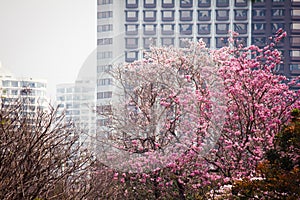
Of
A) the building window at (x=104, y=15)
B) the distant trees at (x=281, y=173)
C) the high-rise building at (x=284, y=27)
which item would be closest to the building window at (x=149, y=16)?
the building window at (x=104, y=15)

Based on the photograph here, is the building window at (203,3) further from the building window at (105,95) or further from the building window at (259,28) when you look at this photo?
the building window at (105,95)

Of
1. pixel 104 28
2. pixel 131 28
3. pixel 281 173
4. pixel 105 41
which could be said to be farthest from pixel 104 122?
pixel 131 28

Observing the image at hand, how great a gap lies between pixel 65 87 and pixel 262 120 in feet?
23.1

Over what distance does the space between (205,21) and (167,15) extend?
72cm

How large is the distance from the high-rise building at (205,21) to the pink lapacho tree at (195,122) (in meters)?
5.94

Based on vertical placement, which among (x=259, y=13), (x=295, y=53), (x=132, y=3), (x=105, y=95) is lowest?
(x=105, y=95)

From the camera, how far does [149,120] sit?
5.48 m

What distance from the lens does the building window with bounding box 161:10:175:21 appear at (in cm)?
1272

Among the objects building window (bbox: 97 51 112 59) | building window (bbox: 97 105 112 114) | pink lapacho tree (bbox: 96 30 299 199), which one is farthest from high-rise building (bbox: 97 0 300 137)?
pink lapacho tree (bbox: 96 30 299 199)

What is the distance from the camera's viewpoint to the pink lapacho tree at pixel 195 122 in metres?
5.01

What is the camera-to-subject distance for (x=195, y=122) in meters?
5.26

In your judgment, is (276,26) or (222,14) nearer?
(276,26)

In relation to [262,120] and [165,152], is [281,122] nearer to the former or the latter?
[262,120]

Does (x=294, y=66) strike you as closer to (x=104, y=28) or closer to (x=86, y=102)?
(x=104, y=28)
